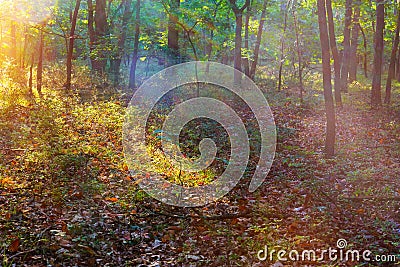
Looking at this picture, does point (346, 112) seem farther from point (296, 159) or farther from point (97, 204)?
point (97, 204)

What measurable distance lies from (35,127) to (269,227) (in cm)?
817

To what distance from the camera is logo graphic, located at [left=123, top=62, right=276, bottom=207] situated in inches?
329

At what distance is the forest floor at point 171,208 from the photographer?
560 cm

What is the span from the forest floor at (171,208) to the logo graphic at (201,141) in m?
0.34

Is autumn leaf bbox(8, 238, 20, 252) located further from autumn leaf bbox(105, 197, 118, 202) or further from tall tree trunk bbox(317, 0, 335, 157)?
tall tree trunk bbox(317, 0, 335, 157)

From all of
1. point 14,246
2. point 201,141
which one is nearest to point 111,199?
point 14,246

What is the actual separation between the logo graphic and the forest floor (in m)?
0.34

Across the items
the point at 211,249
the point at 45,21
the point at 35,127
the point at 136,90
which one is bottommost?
the point at 211,249

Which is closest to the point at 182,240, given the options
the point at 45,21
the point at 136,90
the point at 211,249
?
the point at 211,249

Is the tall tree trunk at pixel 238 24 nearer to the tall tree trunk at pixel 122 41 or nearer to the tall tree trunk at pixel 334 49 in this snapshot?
the tall tree trunk at pixel 334 49

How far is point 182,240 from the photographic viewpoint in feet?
20.4

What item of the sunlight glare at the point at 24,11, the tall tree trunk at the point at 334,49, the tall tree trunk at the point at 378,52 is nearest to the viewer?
the tall tree trunk at the point at 334,49

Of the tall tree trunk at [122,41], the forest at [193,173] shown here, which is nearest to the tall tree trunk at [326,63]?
the forest at [193,173]

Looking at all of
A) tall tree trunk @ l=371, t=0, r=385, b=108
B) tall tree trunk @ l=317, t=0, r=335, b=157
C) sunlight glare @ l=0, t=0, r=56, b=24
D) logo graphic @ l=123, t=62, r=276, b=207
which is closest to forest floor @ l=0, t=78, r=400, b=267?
logo graphic @ l=123, t=62, r=276, b=207
